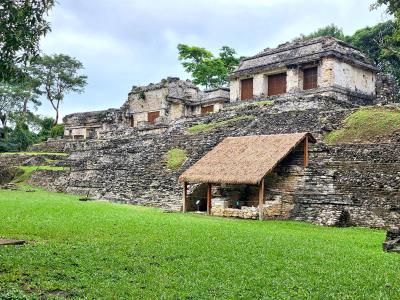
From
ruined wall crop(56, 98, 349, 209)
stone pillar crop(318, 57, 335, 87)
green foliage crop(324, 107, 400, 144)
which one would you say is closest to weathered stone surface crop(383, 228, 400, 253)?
green foliage crop(324, 107, 400, 144)

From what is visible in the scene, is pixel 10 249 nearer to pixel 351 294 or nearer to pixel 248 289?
pixel 248 289

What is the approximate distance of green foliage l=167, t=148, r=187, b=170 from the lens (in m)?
21.8

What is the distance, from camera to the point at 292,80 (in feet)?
90.2

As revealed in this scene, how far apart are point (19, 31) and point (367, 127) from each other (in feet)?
44.7

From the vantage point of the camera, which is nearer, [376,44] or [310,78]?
[310,78]

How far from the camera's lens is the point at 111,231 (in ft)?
39.4

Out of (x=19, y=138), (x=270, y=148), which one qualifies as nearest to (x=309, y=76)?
(x=270, y=148)

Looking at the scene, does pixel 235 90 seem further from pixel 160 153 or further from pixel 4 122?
pixel 4 122

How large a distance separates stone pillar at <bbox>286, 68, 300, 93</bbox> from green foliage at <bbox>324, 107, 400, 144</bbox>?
8.26 meters

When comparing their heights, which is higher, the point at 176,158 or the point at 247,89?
the point at 247,89

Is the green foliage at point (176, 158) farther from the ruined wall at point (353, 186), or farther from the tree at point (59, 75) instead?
the tree at point (59, 75)

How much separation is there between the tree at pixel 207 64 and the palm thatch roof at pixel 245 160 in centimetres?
2751

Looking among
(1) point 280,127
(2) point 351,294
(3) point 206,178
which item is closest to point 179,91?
(1) point 280,127

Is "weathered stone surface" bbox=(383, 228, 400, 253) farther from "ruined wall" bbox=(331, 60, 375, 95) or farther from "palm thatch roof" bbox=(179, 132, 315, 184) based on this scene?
"ruined wall" bbox=(331, 60, 375, 95)
